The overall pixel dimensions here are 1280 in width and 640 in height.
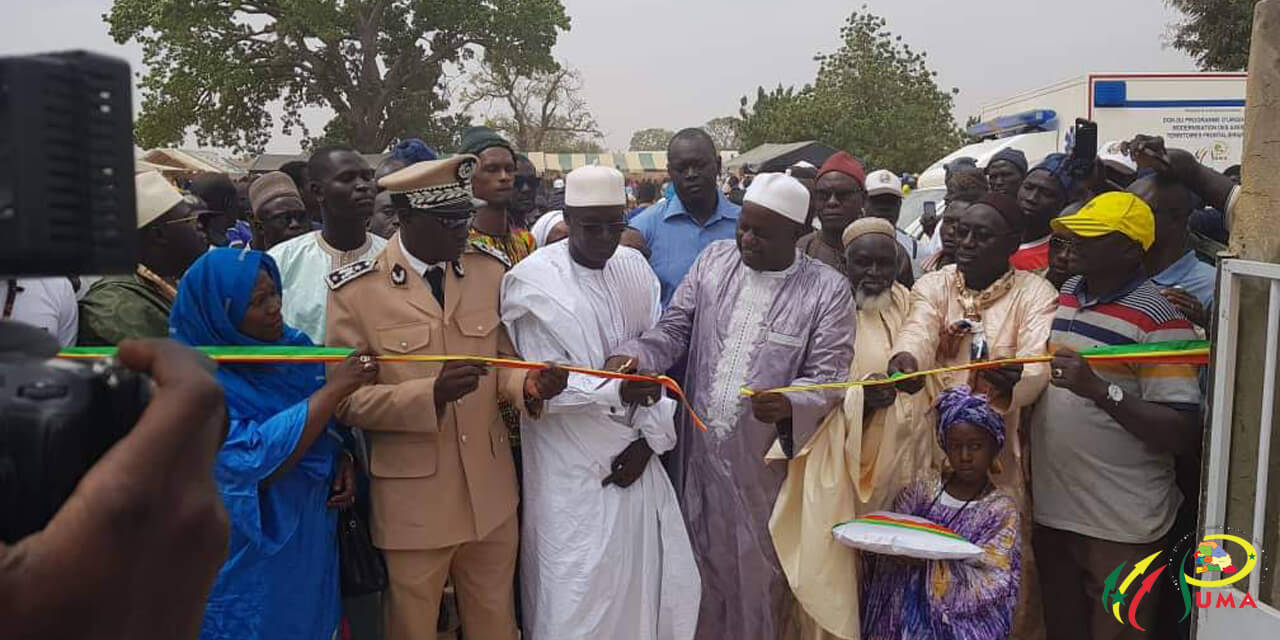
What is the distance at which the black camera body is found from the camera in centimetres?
132

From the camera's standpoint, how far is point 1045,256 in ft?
15.8

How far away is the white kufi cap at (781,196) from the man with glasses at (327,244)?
174 centimetres

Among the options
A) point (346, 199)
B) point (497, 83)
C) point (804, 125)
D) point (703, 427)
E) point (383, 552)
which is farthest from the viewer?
point (497, 83)

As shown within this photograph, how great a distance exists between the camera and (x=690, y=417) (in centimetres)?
399

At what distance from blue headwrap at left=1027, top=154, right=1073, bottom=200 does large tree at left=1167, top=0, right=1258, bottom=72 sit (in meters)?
20.0

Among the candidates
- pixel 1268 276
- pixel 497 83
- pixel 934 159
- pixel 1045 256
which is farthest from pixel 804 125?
pixel 1268 276

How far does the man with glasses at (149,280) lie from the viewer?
11.4ft

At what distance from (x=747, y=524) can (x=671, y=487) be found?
34cm

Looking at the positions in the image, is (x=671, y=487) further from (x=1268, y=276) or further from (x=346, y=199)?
(x=1268, y=276)

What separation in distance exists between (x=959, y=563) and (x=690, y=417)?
1216 millimetres

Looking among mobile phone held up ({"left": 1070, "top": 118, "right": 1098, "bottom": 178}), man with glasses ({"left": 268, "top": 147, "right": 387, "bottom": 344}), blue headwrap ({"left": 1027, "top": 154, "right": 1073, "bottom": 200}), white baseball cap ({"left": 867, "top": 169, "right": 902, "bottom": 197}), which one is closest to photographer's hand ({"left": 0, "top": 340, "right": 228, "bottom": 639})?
man with glasses ({"left": 268, "top": 147, "right": 387, "bottom": 344})

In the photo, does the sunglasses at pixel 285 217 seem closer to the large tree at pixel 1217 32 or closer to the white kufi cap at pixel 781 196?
the white kufi cap at pixel 781 196

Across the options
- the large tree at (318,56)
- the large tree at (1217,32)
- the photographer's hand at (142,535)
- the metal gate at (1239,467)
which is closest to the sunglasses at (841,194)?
the metal gate at (1239,467)

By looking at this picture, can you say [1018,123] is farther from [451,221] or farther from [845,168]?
[451,221]
